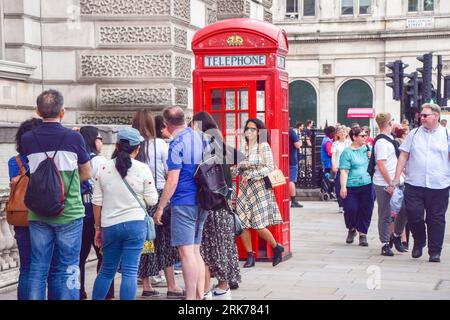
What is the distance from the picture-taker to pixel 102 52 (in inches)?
493

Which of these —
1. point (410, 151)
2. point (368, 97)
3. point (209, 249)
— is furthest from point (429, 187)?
point (368, 97)

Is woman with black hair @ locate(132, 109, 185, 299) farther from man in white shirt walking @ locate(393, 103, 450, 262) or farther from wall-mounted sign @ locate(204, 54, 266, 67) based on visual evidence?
man in white shirt walking @ locate(393, 103, 450, 262)

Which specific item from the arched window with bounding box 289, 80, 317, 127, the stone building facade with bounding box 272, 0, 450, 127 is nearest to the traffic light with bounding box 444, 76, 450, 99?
the stone building facade with bounding box 272, 0, 450, 127

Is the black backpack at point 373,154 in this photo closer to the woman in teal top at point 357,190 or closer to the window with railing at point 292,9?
the woman in teal top at point 357,190

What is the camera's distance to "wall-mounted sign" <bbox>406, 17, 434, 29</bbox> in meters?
44.1

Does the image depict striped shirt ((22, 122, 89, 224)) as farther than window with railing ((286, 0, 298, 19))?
No

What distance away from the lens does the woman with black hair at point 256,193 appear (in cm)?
977

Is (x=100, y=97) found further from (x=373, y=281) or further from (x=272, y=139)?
(x=373, y=281)

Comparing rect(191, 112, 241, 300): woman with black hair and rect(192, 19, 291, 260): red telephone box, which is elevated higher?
rect(192, 19, 291, 260): red telephone box

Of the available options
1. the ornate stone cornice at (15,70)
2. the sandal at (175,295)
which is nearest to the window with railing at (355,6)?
the ornate stone cornice at (15,70)

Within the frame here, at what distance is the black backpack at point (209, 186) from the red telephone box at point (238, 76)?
2552 millimetres

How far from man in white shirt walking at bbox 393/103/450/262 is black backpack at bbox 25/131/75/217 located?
17.9ft

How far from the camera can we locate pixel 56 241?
6738 millimetres

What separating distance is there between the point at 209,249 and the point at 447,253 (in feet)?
14.2
